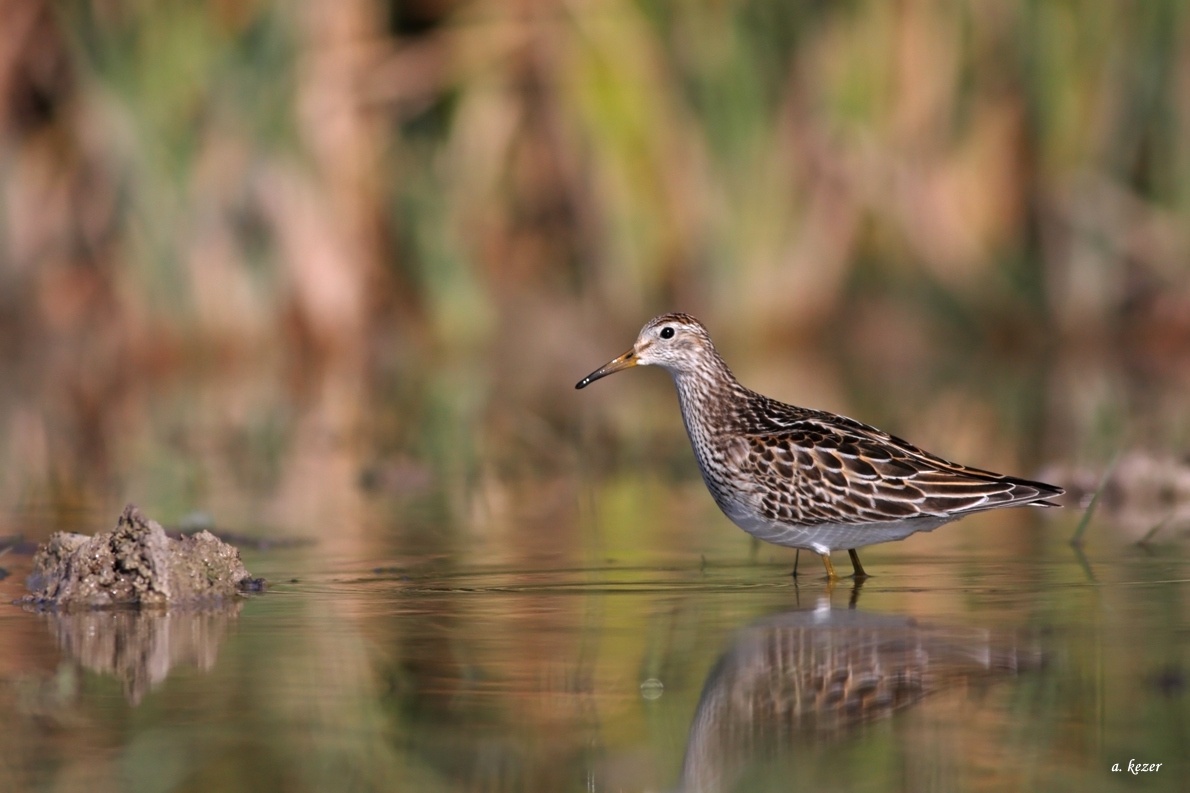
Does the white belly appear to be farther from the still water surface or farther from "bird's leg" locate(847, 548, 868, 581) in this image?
the still water surface

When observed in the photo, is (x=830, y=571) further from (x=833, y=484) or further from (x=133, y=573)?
(x=133, y=573)

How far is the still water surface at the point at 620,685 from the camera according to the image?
4457mm

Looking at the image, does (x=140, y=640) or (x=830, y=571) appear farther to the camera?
(x=830, y=571)

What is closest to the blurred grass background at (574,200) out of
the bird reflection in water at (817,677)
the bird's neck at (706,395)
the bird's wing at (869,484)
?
the bird's neck at (706,395)

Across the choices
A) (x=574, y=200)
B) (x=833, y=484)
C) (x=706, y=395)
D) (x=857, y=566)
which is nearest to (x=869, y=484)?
(x=833, y=484)

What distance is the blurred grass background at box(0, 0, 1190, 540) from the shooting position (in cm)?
1639

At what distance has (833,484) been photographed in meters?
7.63

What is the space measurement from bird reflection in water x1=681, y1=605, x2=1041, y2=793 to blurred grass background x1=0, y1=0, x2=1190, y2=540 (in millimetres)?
8667

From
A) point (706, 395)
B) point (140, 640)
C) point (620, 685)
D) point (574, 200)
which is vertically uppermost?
point (574, 200)

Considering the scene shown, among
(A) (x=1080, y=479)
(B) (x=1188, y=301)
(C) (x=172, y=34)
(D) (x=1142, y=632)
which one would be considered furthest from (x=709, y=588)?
(B) (x=1188, y=301)

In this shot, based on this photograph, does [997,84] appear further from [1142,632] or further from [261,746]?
[261,746]

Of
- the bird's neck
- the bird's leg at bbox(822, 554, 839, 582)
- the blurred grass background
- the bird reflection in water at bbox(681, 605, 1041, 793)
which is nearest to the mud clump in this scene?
the bird reflection in water at bbox(681, 605, 1041, 793)

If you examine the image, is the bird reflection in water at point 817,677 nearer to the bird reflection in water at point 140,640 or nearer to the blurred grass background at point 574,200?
the bird reflection in water at point 140,640

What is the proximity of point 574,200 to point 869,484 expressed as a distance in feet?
36.6
